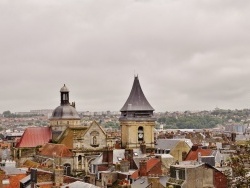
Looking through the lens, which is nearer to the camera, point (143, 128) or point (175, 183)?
point (175, 183)

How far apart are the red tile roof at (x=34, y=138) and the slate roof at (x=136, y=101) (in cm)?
1232

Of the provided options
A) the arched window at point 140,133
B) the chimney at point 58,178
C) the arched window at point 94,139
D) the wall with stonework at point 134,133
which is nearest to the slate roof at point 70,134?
the arched window at point 94,139

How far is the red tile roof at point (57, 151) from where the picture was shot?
76950 mm

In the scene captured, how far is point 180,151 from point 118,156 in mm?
11822

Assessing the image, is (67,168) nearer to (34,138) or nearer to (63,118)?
(34,138)

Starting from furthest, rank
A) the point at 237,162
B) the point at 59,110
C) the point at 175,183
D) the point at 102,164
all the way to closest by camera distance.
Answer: the point at 59,110, the point at 102,164, the point at 175,183, the point at 237,162

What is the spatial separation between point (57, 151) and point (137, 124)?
13.0m

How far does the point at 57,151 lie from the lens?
254 ft

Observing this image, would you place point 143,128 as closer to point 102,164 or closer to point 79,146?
point 79,146

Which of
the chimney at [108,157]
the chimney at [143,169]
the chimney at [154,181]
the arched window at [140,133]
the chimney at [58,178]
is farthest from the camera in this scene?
the arched window at [140,133]

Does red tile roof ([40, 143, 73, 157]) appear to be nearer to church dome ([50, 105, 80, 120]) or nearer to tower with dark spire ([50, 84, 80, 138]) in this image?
tower with dark spire ([50, 84, 80, 138])

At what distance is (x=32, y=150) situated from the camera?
84375 millimetres

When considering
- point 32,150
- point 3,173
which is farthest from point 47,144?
point 3,173

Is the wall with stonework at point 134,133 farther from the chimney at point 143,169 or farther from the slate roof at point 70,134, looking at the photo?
the chimney at point 143,169
